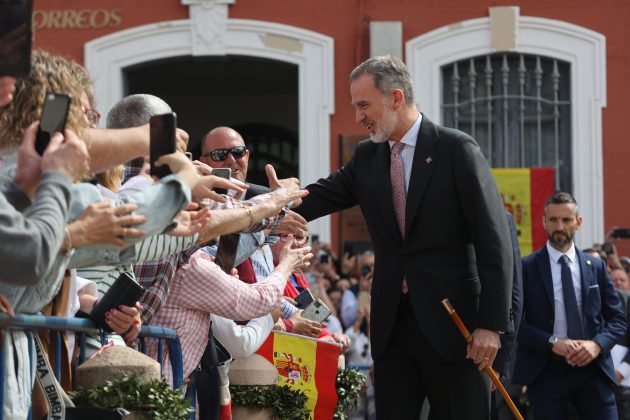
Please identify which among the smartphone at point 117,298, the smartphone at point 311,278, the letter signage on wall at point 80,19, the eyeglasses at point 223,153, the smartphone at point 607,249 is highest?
the letter signage on wall at point 80,19

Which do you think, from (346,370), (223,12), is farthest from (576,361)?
(223,12)

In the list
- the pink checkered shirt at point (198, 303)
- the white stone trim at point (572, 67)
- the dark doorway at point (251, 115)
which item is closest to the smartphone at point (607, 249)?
the white stone trim at point (572, 67)

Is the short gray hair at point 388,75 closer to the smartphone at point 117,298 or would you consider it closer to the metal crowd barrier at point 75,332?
the metal crowd barrier at point 75,332

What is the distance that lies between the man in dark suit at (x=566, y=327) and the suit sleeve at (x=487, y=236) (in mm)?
3150

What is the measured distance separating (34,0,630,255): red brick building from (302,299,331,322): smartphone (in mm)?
9440

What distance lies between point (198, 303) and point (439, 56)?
11796mm

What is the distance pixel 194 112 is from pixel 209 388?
18008 millimetres

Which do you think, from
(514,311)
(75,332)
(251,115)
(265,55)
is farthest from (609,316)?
(251,115)

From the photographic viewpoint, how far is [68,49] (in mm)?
17062

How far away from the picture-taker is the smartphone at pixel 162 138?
381cm

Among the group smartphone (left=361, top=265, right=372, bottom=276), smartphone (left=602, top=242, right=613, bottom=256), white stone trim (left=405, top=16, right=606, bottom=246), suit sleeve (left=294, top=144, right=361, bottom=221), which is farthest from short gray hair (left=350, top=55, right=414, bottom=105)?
white stone trim (left=405, top=16, right=606, bottom=246)

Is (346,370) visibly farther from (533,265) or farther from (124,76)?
(124,76)

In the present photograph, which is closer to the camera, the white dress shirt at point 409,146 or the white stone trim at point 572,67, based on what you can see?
the white dress shirt at point 409,146

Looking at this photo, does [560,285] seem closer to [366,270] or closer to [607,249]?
[607,249]
